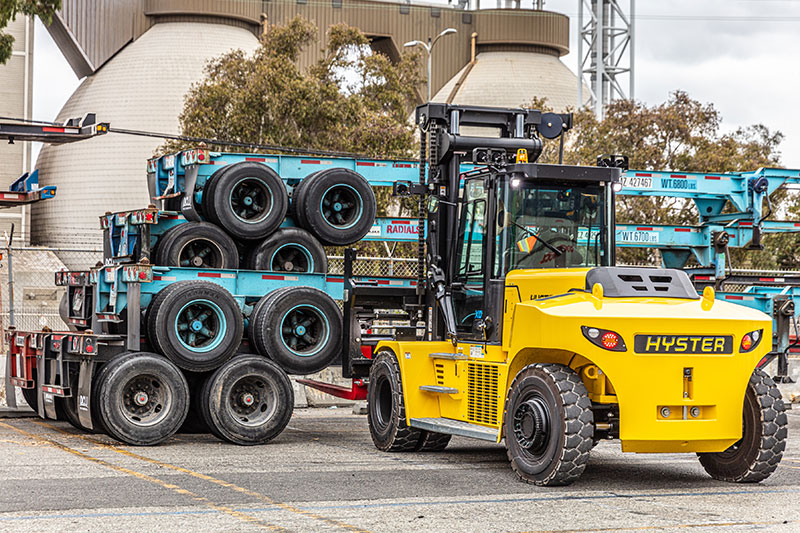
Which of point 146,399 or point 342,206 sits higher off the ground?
point 342,206

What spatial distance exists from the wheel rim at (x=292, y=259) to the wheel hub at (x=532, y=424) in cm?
524

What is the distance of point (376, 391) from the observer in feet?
43.7

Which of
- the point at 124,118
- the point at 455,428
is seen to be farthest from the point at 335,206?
the point at 124,118

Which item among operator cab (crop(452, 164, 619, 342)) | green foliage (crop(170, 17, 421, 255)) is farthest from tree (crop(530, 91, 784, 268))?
operator cab (crop(452, 164, 619, 342))

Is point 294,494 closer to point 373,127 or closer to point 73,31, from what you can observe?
point 373,127

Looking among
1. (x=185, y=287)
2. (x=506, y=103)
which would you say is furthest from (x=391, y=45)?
(x=185, y=287)

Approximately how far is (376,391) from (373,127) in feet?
77.6

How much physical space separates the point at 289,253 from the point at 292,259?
89 mm

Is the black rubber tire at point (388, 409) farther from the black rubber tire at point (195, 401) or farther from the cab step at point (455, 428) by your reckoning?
the black rubber tire at point (195, 401)

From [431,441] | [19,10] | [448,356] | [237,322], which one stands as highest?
[19,10]

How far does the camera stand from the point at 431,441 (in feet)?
42.5

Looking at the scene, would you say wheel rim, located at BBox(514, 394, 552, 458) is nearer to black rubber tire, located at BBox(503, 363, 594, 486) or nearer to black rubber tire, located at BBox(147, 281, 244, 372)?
black rubber tire, located at BBox(503, 363, 594, 486)

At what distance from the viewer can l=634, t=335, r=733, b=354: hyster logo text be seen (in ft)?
33.2

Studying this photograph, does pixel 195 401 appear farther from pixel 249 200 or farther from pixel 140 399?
pixel 249 200
